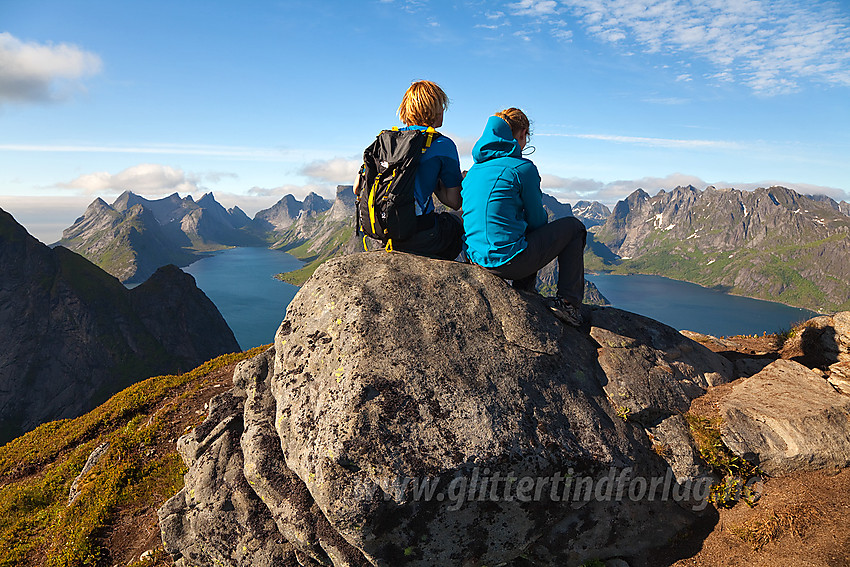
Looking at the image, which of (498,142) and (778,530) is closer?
(778,530)

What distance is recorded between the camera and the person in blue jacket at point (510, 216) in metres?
8.99

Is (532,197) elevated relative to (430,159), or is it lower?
lower

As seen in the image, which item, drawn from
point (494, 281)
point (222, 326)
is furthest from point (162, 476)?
point (222, 326)

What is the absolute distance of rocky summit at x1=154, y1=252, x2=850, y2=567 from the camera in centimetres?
740

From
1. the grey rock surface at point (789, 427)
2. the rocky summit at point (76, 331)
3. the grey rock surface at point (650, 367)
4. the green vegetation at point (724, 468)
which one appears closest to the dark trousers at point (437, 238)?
the grey rock surface at point (650, 367)

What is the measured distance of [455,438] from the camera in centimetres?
757

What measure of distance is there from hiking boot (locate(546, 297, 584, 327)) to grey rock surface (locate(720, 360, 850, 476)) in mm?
3706

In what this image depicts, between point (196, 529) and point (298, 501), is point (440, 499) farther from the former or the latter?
point (196, 529)

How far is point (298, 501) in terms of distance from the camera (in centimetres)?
816

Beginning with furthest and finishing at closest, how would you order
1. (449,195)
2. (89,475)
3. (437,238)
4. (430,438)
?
(89,475) → (437,238) → (449,195) → (430,438)

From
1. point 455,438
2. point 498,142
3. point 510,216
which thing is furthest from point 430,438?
point 498,142

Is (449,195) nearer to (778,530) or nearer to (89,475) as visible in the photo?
(778,530)

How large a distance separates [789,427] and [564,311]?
5.09m

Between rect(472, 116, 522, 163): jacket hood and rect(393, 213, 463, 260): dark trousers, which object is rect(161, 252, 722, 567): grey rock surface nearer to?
rect(393, 213, 463, 260): dark trousers
